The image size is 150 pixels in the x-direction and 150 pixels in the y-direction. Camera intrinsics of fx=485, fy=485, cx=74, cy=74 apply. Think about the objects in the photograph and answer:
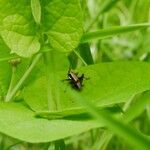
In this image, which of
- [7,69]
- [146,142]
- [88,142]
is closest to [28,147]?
[88,142]

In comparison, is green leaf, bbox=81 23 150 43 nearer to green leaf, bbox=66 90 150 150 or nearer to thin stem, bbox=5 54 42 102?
thin stem, bbox=5 54 42 102

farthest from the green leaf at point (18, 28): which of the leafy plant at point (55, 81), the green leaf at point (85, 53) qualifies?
the green leaf at point (85, 53)

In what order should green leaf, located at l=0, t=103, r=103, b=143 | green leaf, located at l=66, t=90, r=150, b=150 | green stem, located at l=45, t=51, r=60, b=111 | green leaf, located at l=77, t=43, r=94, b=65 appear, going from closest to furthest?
green leaf, located at l=66, t=90, r=150, b=150
green leaf, located at l=0, t=103, r=103, b=143
green stem, located at l=45, t=51, r=60, b=111
green leaf, located at l=77, t=43, r=94, b=65

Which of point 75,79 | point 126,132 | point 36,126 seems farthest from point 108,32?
point 126,132

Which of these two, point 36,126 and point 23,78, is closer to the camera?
point 36,126

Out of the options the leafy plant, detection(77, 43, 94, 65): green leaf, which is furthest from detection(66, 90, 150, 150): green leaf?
detection(77, 43, 94, 65): green leaf

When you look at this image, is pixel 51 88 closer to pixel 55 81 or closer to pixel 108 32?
pixel 55 81

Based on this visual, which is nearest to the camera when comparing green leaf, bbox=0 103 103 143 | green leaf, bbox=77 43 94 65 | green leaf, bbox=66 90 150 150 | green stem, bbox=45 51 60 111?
green leaf, bbox=66 90 150 150

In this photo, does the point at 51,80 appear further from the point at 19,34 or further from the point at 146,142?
the point at 146,142

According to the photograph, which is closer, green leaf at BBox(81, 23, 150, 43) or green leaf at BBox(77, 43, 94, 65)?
green leaf at BBox(81, 23, 150, 43)
